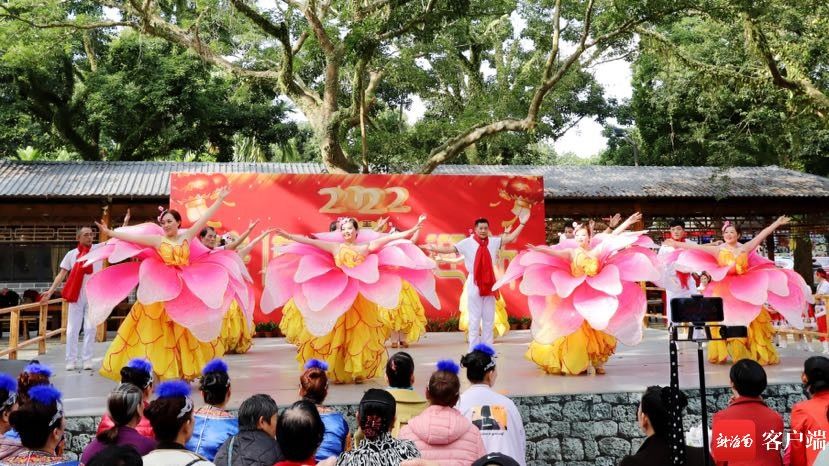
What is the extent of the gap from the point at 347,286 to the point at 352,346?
1.64 ft

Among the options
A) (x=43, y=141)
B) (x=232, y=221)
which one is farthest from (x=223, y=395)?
(x=43, y=141)

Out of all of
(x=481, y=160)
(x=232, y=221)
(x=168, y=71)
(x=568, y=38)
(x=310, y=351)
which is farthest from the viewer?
(x=481, y=160)

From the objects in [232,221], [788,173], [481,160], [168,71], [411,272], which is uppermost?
[168,71]

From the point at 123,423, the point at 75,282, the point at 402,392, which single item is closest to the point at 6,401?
the point at 123,423

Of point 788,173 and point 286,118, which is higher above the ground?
point 286,118

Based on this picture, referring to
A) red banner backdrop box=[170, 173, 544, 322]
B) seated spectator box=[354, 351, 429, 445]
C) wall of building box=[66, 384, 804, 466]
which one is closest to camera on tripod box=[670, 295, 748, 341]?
seated spectator box=[354, 351, 429, 445]

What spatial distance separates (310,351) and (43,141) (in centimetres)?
1583

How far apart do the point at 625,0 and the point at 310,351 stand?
7.39 meters

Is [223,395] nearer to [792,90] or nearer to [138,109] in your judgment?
[792,90]

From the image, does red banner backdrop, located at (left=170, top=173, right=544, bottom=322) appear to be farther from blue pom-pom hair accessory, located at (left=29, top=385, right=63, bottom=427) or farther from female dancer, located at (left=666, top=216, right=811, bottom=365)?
blue pom-pom hair accessory, located at (left=29, top=385, right=63, bottom=427)

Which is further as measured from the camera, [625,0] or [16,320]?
[625,0]

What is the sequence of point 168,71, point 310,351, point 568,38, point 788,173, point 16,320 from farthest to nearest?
point 568,38 < point 168,71 < point 788,173 < point 16,320 < point 310,351

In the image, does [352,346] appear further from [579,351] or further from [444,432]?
[444,432]

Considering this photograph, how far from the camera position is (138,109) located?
1664 cm
